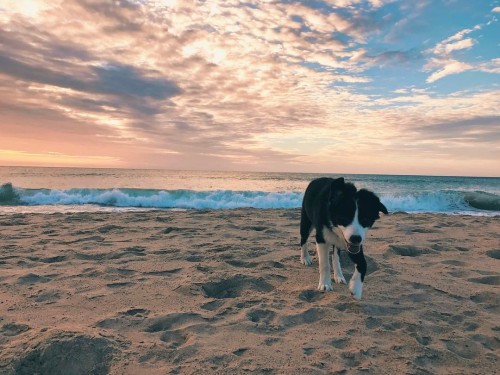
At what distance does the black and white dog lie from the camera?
3990mm

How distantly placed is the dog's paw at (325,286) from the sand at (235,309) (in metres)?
0.13

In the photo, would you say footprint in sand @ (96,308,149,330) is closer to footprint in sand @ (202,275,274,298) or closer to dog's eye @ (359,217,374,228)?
footprint in sand @ (202,275,274,298)

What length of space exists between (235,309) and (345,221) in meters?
1.51

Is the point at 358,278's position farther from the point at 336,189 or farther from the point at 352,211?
the point at 336,189

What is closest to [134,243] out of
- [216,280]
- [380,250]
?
[216,280]

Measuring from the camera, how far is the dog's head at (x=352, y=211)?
3.94 m

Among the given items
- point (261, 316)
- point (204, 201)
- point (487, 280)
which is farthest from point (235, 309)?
point (204, 201)

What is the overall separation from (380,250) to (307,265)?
1709mm

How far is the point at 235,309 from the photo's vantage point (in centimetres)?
379

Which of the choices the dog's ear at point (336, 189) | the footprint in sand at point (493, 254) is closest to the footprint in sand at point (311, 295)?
the dog's ear at point (336, 189)

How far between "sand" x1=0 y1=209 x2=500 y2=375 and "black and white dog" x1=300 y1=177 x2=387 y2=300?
30 cm

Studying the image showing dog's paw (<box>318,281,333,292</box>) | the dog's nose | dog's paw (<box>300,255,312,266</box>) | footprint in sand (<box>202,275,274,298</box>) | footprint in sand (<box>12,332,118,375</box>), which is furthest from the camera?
dog's paw (<box>300,255,312,266</box>)

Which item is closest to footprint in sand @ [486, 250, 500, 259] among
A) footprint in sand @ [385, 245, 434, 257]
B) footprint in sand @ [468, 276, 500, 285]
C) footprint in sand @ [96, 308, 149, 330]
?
footprint in sand @ [385, 245, 434, 257]

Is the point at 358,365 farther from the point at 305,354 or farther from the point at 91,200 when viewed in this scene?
the point at 91,200
